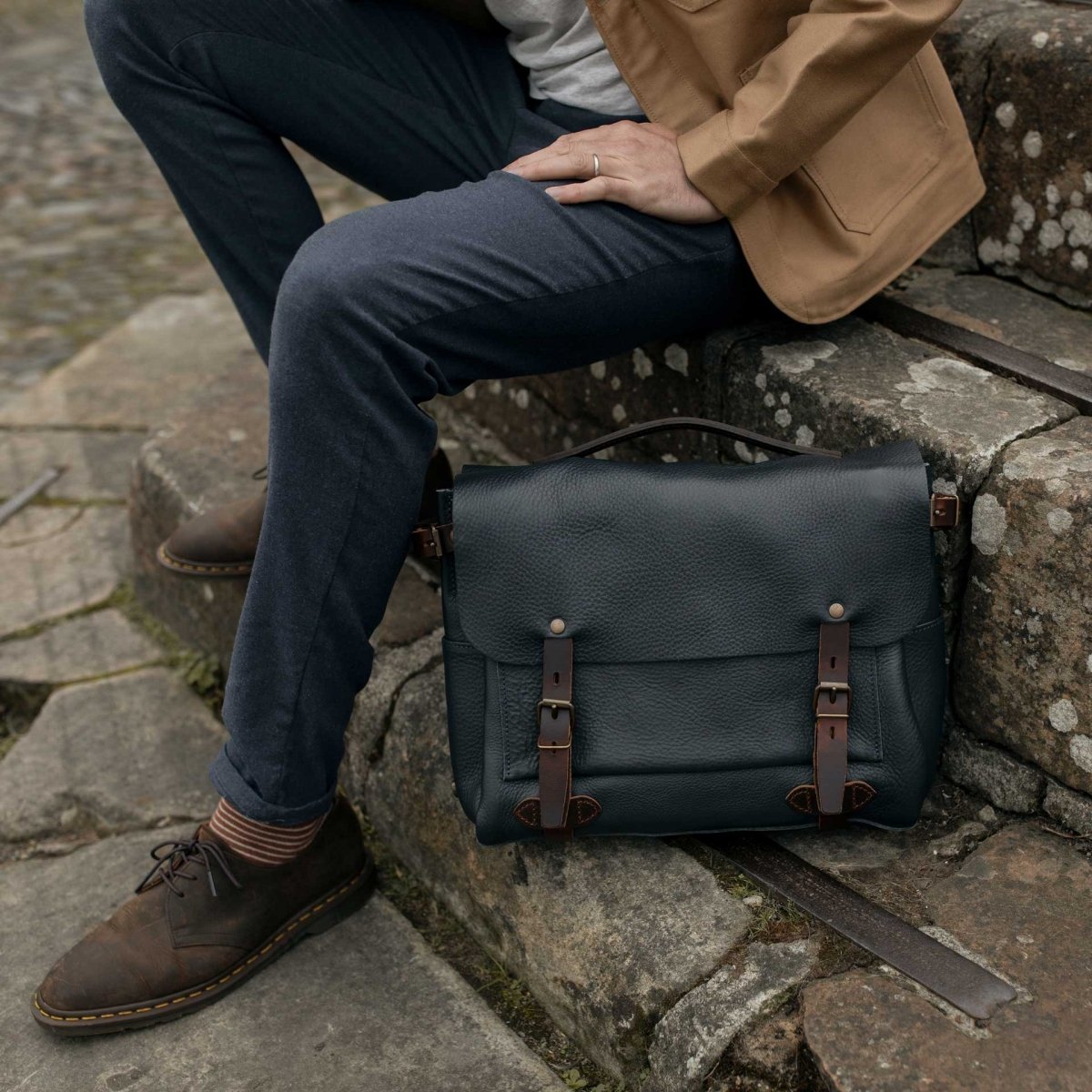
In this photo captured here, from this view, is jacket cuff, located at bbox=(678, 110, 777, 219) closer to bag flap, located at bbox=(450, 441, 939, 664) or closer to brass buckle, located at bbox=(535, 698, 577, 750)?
bag flap, located at bbox=(450, 441, 939, 664)

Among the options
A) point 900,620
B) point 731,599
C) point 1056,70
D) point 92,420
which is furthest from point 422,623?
point 92,420

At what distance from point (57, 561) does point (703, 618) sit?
1755 mm

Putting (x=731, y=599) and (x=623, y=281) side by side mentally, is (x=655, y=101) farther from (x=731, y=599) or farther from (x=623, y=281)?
(x=731, y=599)

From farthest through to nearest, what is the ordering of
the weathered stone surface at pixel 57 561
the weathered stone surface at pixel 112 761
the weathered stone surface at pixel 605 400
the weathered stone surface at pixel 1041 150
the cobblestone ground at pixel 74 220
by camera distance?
the cobblestone ground at pixel 74 220 < the weathered stone surface at pixel 57 561 < the weathered stone surface at pixel 112 761 < the weathered stone surface at pixel 605 400 < the weathered stone surface at pixel 1041 150

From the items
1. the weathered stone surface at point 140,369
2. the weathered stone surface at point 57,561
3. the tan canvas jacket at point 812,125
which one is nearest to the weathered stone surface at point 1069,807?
the tan canvas jacket at point 812,125

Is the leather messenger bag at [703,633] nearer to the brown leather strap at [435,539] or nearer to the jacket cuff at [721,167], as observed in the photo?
the brown leather strap at [435,539]

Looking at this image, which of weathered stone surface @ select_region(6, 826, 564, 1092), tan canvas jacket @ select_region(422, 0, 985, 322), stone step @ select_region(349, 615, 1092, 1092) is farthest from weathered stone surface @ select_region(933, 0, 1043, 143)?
weathered stone surface @ select_region(6, 826, 564, 1092)

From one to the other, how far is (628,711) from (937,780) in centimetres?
49

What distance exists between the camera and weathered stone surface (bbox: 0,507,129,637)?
268cm

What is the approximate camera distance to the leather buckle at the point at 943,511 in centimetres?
155

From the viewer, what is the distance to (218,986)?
5.84 feet

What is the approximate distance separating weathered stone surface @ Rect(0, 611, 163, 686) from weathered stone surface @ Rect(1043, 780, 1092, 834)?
5.50ft

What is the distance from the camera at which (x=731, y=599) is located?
1.57 metres

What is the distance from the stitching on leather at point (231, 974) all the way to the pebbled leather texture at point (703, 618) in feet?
1.31
